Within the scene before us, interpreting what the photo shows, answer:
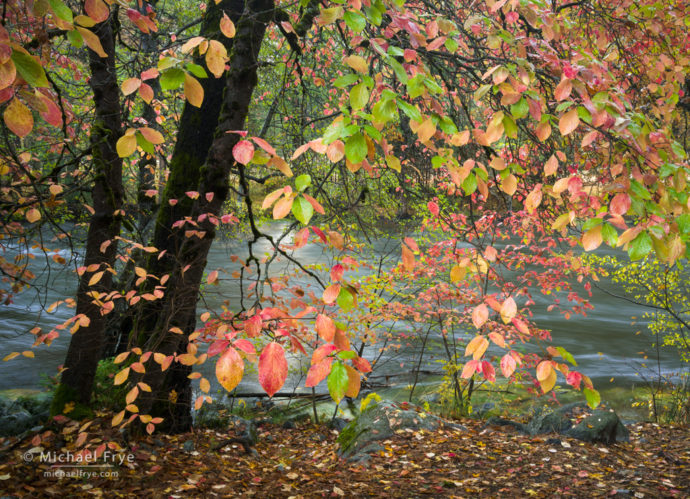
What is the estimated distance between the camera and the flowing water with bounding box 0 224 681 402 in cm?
840

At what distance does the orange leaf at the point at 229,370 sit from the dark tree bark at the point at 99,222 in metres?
3.04

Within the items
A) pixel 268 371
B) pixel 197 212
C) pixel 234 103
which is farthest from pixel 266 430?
pixel 268 371

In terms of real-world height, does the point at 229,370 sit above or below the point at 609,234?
below

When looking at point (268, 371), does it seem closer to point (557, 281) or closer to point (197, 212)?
point (197, 212)

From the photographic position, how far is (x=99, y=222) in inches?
161

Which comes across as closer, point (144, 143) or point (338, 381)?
point (338, 381)

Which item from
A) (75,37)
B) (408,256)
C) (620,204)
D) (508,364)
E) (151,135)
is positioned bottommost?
(508,364)

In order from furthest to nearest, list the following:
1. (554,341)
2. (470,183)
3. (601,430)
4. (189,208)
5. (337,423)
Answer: (554,341) < (337,423) < (601,430) < (189,208) < (470,183)

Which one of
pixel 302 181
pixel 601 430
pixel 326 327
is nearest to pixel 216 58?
pixel 302 181

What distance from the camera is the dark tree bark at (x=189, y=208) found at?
350 centimetres

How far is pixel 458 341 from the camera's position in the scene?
1007cm

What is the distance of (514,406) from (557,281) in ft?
7.38

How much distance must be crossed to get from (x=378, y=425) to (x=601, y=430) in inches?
97.6

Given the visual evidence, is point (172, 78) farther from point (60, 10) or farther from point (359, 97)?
point (359, 97)
